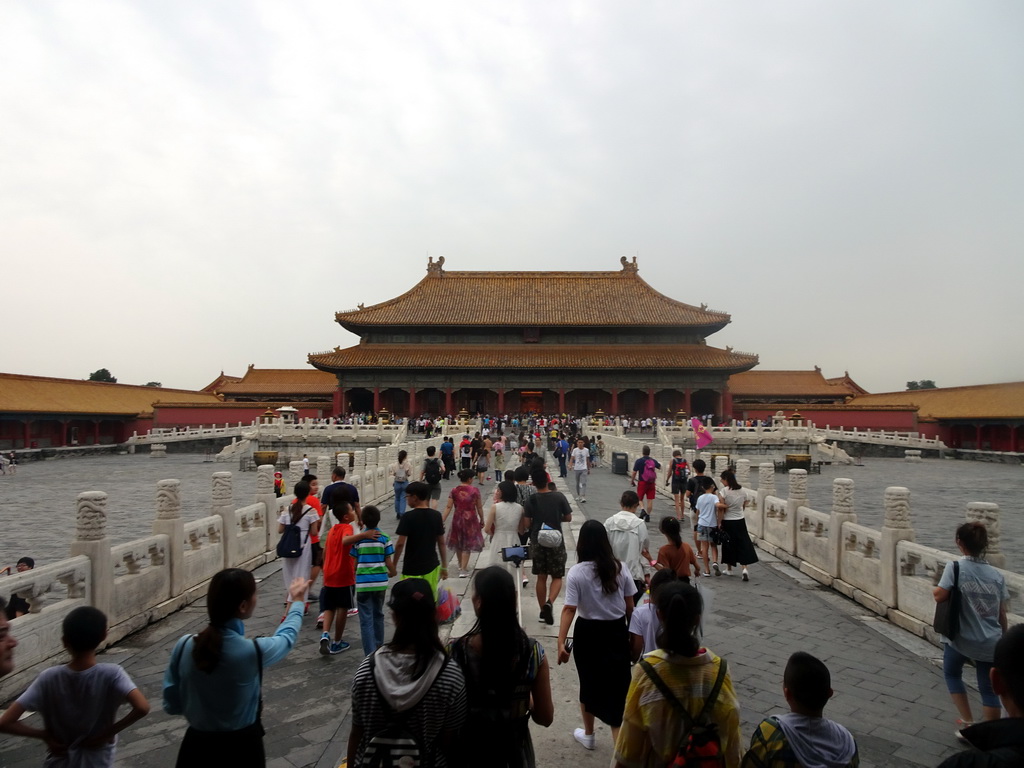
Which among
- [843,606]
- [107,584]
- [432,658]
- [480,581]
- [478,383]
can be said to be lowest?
[843,606]

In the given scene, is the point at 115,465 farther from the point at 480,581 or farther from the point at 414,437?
the point at 480,581

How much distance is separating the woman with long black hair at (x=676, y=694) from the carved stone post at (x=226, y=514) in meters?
7.01

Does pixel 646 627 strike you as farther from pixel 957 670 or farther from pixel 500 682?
pixel 957 670

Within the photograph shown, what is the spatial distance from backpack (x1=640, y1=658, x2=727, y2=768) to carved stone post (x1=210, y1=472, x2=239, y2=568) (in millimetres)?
7113

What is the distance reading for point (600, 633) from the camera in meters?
3.74

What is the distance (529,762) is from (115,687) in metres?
1.85

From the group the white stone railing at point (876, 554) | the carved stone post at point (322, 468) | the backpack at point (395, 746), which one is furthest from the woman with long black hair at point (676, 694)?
the carved stone post at point (322, 468)

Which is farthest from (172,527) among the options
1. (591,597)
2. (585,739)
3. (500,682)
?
(500,682)

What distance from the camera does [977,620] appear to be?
4152mm

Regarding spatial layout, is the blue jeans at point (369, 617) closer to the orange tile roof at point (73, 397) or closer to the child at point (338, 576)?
the child at point (338, 576)

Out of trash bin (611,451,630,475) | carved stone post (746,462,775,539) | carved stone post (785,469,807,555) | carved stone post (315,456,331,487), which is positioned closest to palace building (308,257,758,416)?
trash bin (611,451,630,475)

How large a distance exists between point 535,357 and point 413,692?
139 ft

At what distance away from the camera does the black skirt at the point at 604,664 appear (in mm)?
3658

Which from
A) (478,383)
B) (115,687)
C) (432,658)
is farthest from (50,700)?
(478,383)
